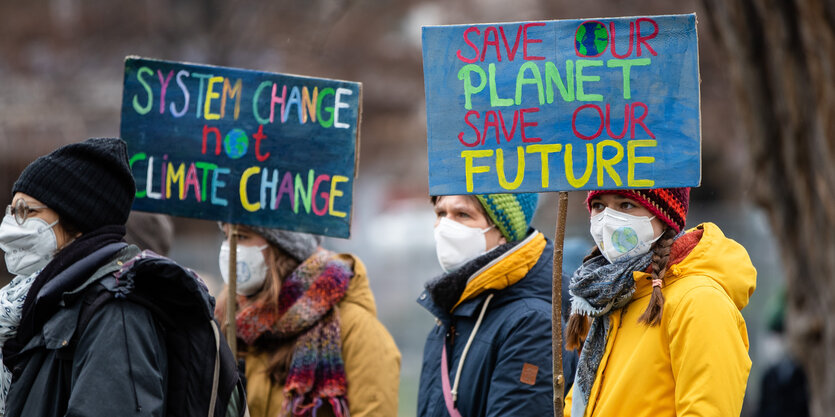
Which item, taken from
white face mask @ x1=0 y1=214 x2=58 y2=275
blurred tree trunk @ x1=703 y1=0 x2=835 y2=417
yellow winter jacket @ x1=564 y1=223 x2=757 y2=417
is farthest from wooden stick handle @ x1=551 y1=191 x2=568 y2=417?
white face mask @ x1=0 y1=214 x2=58 y2=275

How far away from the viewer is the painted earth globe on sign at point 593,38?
3.55 m

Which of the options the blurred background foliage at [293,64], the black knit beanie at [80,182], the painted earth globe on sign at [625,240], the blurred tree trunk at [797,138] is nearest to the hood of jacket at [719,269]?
the painted earth globe on sign at [625,240]

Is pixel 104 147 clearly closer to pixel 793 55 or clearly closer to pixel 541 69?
pixel 541 69

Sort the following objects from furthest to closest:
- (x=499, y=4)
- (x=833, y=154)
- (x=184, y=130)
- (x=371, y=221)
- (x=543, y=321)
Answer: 1. (x=371, y=221)
2. (x=499, y=4)
3. (x=184, y=130)
4. (x=543, y=321)
5. (x=833, y=154)

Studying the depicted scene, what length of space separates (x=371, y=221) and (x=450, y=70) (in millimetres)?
17586

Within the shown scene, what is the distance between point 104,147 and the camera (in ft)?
11.7

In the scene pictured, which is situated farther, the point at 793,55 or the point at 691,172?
the point at 691,172

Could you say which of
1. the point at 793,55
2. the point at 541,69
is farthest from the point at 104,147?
the point at 793,55

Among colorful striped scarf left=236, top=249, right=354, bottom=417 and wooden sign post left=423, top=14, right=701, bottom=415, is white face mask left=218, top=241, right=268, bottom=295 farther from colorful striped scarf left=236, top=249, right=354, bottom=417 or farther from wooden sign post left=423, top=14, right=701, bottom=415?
wooden sign post left=423, top=14, right=701, bottom=415

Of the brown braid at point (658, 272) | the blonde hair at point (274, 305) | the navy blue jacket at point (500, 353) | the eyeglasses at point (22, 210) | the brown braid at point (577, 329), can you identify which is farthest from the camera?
the blonde hair at point (274, 305)

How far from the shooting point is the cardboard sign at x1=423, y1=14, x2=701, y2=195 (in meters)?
3.48

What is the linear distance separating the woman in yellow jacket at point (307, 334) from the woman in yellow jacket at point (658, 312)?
116 cm

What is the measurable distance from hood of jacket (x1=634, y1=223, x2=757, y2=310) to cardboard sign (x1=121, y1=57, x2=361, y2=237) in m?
1.55

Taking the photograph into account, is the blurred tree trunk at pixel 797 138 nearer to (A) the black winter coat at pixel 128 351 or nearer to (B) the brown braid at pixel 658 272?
(B) the brown braid at pixel 658 272
